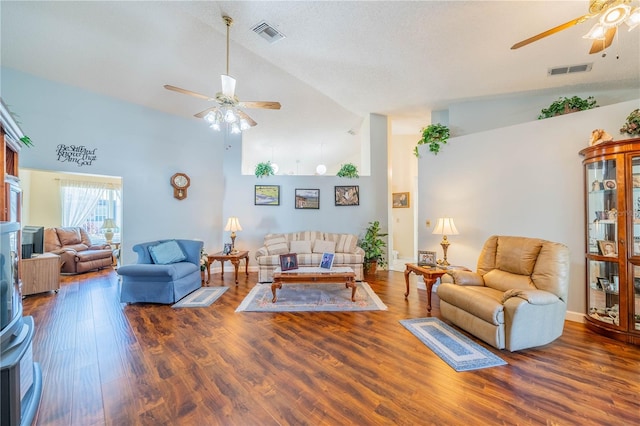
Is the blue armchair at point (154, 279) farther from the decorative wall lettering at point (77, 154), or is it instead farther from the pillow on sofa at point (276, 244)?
the decorative wall lettering at point (77, 154)

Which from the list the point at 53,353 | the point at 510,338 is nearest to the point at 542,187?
the point at 510,338

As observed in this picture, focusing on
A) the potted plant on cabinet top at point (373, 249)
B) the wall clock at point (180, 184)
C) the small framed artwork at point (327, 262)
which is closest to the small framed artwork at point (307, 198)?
the potted plant on cabinet top at point (373, 249)

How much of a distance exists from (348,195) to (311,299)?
9.25ft

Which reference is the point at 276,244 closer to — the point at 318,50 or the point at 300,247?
the point at 300,247

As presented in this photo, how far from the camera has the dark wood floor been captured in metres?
1.60

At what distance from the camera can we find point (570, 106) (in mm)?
3424

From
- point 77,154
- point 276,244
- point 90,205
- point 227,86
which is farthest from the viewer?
point 90,205

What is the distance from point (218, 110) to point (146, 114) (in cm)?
307

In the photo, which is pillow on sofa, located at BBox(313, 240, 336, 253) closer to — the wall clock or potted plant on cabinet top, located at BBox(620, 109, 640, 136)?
the wall clock

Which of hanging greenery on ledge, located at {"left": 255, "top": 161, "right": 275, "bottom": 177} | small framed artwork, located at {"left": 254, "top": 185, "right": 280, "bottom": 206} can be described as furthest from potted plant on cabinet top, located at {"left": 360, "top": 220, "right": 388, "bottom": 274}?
hanging greenery on ledge, located at {"left": 255, "top": 161, "right": 275, "bottom": 177}

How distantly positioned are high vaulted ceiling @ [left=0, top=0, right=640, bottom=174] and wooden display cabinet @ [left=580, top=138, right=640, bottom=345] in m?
1.41

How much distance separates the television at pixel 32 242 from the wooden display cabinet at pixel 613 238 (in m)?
8.24

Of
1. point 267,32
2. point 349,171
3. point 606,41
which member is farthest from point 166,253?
point 606,41

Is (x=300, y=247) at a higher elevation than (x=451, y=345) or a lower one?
higher
